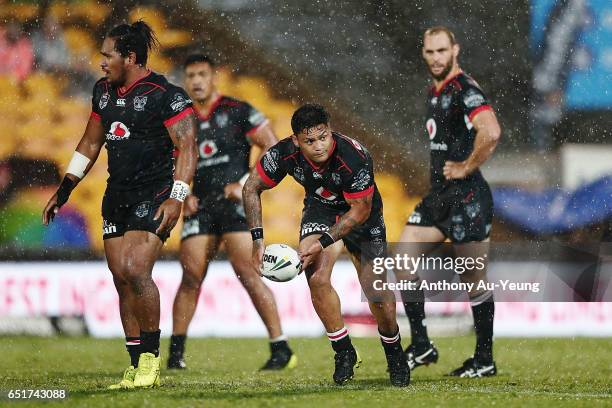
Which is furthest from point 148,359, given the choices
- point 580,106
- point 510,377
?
point 580,106

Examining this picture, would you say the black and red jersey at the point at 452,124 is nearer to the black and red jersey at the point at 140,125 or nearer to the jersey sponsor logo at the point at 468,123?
the jersey sponsor logo at the point at 468,123

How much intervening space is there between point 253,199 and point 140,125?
32.7 inches

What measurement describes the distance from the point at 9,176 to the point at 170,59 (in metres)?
2.31

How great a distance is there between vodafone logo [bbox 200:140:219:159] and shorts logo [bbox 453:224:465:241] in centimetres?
211

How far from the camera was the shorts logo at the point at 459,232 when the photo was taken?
7746mm

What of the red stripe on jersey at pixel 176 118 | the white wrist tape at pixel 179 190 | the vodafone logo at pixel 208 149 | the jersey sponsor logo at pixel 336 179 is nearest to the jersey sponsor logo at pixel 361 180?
the jersey sponsor logo at pixel 336 179

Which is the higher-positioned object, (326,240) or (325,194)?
(325,194)

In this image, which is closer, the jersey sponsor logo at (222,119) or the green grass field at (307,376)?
the green grass field at (307,376)

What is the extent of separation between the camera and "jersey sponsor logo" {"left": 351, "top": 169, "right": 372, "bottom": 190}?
6.37 meters

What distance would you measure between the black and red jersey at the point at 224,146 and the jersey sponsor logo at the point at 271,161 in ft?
7.39

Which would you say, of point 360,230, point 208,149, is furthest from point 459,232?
point 208,149

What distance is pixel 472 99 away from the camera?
772 centimetres

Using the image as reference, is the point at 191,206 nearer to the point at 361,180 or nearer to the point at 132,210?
the point at 132,210

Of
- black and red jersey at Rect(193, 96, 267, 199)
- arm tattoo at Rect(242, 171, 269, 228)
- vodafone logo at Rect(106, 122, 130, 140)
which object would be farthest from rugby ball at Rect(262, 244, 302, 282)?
black and red jersey at Rect(193, 96, 267, 199)
